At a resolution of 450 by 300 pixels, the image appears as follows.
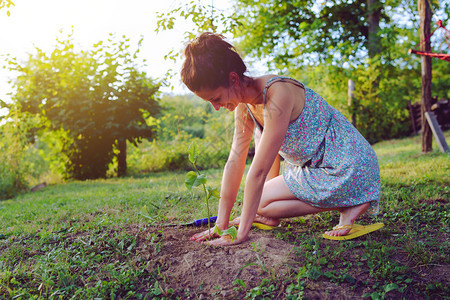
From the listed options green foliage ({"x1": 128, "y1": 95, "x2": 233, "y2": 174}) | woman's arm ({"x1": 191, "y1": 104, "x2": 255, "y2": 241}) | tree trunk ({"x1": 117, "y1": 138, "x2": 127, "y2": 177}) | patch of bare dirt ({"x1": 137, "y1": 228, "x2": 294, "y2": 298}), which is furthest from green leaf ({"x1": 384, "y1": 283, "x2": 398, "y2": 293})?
tree trunk ({"x1": 117, "y1": 138, "x2": 127, "y2": 177})

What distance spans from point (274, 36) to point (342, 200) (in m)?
→ 6.61

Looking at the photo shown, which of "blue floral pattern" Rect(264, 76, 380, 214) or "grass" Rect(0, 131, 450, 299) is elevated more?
"blue floral pattern" Rect(264, 76, 380, 214)

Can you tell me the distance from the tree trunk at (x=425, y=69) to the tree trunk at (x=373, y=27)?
2628 millimetres

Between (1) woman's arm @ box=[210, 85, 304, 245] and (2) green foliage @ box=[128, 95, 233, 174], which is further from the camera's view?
(2) green foliage @ box=[128, 95, 233, 174]

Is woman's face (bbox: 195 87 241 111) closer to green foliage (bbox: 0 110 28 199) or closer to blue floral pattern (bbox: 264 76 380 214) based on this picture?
blue floral pattern (bbox: 264 76 380 214)

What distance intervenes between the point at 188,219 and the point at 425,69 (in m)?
4.50

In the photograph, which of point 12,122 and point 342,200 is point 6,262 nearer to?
point 342,200

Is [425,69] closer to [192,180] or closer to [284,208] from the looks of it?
[284,208]

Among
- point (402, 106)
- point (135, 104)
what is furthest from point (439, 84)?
point (135, 104)

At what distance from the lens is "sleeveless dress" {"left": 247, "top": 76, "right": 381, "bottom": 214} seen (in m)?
2.00

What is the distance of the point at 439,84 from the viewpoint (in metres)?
14.4

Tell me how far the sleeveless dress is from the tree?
4355 mm

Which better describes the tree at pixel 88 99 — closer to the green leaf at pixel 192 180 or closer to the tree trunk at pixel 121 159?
the tree trunk at pixel 121 159


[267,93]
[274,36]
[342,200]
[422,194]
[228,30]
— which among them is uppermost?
[274,36]
